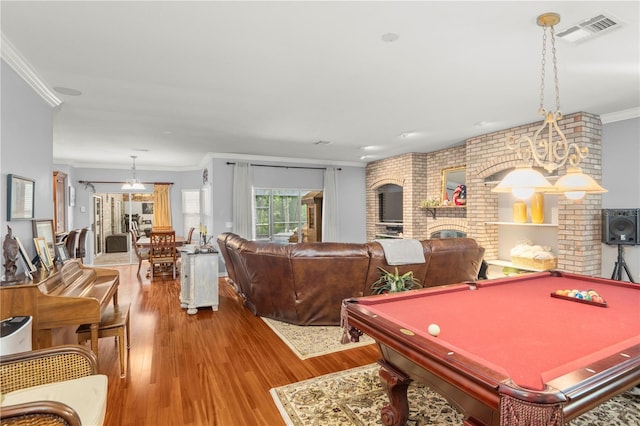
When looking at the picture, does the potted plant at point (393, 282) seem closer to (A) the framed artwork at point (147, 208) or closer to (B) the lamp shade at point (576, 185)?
(B) the lamp shade at point (576, 185)

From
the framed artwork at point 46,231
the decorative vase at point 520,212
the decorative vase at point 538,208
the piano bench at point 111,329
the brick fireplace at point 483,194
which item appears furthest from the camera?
the decorative vase at point 520,212

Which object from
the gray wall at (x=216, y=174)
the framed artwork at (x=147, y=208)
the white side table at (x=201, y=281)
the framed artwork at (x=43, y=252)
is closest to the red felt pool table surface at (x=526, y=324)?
the gray wall at (x=216, y=174)

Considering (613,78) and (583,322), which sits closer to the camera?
(583,322)

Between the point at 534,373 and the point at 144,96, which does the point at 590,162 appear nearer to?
the point at 534,373

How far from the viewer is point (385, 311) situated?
1.98 m

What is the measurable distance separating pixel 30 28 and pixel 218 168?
186 inches

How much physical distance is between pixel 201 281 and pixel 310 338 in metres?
1.88

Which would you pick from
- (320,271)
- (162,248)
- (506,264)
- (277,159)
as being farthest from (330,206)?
(320,271)

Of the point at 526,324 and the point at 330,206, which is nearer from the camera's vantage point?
the point at 526,324

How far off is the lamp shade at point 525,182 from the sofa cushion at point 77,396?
2.77 metres

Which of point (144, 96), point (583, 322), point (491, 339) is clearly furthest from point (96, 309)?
point (583, 322)

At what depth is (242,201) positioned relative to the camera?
708 centimetres

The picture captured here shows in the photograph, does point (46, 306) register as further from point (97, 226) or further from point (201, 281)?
point (97, 226)

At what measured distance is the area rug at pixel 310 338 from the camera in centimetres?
325
